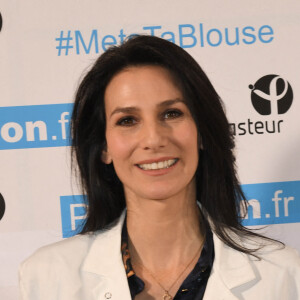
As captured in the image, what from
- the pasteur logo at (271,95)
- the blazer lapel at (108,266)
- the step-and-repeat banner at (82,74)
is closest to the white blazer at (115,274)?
the blazer lapel at (108,266)

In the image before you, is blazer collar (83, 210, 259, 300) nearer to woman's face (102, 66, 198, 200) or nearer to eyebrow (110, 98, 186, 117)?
woman's face (102, 66, 198, 200)

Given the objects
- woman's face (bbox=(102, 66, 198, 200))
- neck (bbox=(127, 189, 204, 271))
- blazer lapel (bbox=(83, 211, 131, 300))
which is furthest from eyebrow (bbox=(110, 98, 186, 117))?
blazer lapel (bbox=(83, 211, 131, 300))

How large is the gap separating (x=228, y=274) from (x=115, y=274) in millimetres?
350

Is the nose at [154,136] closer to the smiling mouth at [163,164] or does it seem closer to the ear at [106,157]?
the smiling mouth at [163,164]

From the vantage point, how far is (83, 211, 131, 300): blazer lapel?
5.11 ft

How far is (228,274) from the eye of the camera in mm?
1583

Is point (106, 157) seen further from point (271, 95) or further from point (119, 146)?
point (271, 95)

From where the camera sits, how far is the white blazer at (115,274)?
156 cm

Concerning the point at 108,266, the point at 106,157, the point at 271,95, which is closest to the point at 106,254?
the point at 108,266

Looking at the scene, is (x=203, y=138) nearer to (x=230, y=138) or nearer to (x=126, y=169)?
(x=230, y=138)

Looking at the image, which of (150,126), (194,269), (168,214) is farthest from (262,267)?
(150,126)

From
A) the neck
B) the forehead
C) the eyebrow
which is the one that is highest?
the forehead

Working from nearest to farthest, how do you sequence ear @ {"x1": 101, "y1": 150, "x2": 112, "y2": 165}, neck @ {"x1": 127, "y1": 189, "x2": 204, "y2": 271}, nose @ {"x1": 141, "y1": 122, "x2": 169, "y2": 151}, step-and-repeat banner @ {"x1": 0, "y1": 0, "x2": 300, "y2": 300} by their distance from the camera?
1. nose @ {"x1": 141, "y1": 122, "x2": 169, "y2": 151}
2. neck @ {"x1": 127, "y1": 189, "x2": 204, "y2": 271}
3. ear @ {"x1": 101, "y1": 150, "x2": 112, "y2": 165}
4. step-and-repeat banner @ {"x1": 0, "y1": 0, "x2": 300, "y2": 300}

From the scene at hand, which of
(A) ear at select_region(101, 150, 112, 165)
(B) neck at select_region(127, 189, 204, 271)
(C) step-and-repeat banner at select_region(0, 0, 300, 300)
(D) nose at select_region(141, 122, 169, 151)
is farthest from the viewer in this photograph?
(C) step-and-repeat banner at select_region(0, 0, 300, 300)
